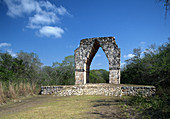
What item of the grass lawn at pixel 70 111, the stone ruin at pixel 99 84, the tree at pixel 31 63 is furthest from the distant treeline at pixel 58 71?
the grass lawn at pixel 70 111

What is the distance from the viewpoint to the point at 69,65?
15.8 m

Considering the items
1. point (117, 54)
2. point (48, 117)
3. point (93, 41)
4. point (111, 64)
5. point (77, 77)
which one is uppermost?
point (93, 41)

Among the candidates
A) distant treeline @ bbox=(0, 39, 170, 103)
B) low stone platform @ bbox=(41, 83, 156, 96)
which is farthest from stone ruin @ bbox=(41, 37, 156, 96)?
Answer: distant treeline @ bbox=(0, 39, 170, 103)

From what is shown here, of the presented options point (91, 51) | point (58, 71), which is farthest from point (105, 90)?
point (58, 71)

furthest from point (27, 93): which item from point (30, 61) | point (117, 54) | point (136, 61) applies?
point (136, 61)

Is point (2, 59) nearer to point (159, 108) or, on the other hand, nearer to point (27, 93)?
point (27, 93)

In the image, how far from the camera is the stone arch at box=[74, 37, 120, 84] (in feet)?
29.1

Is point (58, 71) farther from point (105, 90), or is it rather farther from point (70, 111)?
point (70, 111)

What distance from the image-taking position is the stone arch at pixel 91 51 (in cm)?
888

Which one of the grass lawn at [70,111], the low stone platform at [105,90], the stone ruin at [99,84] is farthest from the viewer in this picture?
the stone ruin at [99,84]

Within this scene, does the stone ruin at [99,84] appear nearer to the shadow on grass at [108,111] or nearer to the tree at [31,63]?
the shadow on grass at [108,111]

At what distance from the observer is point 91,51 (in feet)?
31.8

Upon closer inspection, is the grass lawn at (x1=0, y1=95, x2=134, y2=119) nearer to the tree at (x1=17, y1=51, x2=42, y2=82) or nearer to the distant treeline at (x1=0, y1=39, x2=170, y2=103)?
the distant treeline at (x1=0, y1=39, x2=170, y2=103)

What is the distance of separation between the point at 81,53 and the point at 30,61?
7760mm
